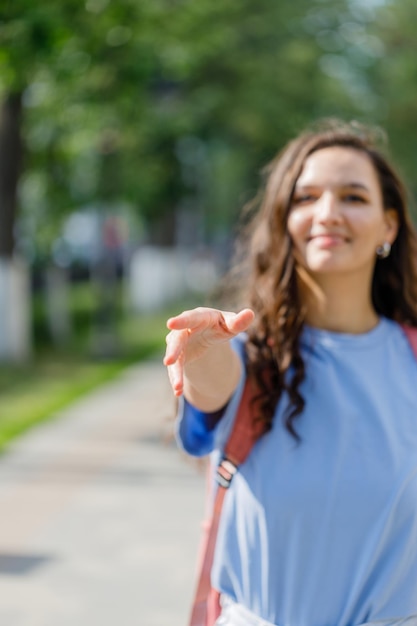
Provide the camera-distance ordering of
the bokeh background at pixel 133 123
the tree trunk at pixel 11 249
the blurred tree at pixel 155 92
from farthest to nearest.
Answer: the tree trunk at pixel 11 249
the bokeh background at pixel 133 123
the blurred tree at pixel 155 92

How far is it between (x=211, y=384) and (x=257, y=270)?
52cm

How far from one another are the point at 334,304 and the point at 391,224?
1.01 ft

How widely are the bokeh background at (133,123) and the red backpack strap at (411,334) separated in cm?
513

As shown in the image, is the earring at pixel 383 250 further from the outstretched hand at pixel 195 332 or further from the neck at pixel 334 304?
the outstretched hand at pixel 195 332

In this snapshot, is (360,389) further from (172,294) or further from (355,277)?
(172,294)

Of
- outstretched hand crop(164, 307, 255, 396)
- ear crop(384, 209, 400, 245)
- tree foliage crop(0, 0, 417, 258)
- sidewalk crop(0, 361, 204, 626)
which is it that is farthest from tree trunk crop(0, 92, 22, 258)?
outstretched hand crop(164, 307, 255, 396)

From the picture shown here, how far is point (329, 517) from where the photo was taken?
2.09 m

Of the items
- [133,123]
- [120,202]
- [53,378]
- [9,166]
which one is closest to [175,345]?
[53,378]

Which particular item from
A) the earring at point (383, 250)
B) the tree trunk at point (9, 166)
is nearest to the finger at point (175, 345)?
the earring at point (383, 250)

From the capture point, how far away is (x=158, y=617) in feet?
15.2

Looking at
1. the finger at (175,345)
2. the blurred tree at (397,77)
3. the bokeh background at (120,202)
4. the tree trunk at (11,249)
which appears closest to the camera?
the finger at (175,345)

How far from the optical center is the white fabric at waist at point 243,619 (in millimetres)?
2096

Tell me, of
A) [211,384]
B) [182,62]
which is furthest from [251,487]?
[182,62]

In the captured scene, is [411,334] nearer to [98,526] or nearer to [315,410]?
[315,410]
